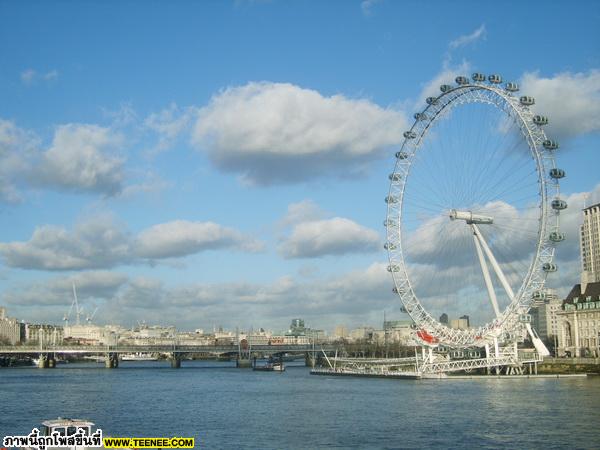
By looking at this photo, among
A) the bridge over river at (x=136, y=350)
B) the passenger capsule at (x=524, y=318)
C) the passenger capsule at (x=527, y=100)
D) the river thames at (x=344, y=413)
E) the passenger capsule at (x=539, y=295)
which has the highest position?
the passenger capsule at (x=527, y=100)

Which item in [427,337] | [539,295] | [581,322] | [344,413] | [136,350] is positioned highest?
[539,295]

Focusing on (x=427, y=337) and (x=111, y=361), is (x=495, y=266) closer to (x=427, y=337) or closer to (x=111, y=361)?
(x=427, y=337)

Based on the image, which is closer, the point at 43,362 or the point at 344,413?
the point at 344,413

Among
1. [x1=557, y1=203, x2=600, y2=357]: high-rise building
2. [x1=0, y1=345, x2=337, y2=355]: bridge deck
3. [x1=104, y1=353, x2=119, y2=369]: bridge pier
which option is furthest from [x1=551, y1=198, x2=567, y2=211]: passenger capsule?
[x1=104, y1=353, x2=119, y2=369]: bridge pier

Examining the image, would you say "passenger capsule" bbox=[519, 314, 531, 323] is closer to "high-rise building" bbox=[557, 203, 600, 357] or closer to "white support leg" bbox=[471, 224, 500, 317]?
"white support leg" bbox=[471, 224, 500, 317]

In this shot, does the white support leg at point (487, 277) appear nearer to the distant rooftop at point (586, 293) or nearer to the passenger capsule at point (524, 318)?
the passenger capsule at point (524, 318)

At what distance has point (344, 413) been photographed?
5616 cm

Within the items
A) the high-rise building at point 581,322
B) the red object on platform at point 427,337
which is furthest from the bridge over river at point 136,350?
the red object on platform at point 427,337

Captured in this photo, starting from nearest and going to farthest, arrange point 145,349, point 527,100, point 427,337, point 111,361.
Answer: point 527,100 < point 427,337 < point 145,349 < point 111,361

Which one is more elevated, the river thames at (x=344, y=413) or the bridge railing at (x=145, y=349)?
the bridge railing at (x=145, y=349)

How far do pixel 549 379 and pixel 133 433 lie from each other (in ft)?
189

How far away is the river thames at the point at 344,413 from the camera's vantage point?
42438 mm

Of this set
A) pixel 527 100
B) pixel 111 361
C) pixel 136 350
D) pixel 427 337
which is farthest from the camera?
pixel 111 361

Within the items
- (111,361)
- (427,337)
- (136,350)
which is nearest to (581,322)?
(427,337)
